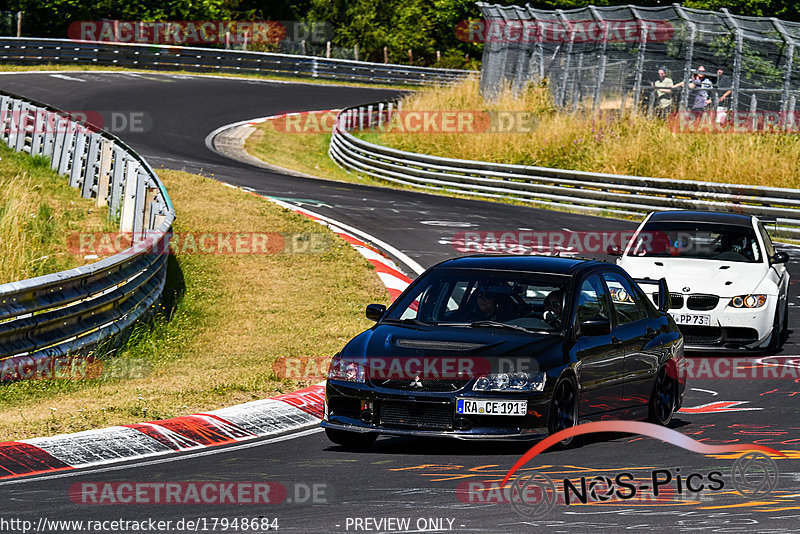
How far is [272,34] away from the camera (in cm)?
7938

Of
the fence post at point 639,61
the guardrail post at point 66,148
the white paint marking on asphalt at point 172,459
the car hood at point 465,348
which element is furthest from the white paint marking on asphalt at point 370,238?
the fence post at point 639,61

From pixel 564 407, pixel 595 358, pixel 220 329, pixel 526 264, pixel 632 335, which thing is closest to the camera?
pixel 564 407

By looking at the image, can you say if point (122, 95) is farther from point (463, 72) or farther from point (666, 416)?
point (666, 416)

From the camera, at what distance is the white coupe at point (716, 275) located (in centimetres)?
1357

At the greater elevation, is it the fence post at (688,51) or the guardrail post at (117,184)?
the fence post at (688,51)

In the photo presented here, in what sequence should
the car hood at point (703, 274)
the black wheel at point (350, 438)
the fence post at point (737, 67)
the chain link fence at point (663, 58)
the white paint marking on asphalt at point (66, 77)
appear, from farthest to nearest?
the white paint marking on asphalt at point (66, 77) → the fence post at point (737, 67) → the chain link fence at point (663, 58) → the car hood at point (703, 274) → the black wheel at point (350, 438)

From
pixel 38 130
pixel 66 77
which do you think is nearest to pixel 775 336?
pixel 38 130

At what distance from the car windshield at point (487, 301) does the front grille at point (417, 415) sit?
986mm

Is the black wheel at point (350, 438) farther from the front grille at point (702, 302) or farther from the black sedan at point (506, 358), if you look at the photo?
the front grille at point (702, 302)

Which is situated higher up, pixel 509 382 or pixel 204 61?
pixel 509 382

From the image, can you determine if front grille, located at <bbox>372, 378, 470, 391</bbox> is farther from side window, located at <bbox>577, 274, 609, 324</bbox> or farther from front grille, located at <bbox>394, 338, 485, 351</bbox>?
side window, located at <bbox>577, 274, 609, 324</bbox>

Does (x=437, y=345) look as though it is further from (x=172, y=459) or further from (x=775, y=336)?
(x=775, y=336)

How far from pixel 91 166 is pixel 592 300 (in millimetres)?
14092

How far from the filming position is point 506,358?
27.3 ft
